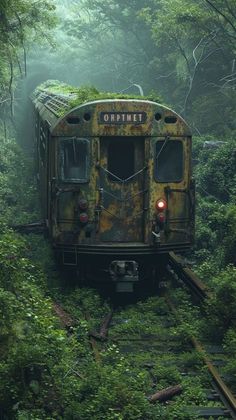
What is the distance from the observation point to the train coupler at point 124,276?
1152 cm

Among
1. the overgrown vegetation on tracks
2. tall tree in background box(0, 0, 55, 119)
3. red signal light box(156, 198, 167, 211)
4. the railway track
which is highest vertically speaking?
tall tree in background box(0, 0, 55, 119)

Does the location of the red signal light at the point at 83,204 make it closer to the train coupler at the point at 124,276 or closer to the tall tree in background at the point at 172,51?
the train coupler at the point at 124,276

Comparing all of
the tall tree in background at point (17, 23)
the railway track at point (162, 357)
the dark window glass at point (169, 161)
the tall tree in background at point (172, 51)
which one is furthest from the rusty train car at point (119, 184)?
the tall tree in background at point (172, 51)

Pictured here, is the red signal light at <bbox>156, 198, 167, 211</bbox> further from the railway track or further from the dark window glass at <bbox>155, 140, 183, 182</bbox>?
the railway track

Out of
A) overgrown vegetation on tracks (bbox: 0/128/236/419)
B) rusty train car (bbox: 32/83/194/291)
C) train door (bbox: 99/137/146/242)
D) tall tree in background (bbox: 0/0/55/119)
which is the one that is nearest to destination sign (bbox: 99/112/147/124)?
rusty train car (bbox: 32/83/194/291)

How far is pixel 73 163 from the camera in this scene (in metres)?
11.7

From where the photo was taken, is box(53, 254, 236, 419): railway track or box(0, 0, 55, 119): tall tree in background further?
box(0, 0, 55, 119): tall tree in background

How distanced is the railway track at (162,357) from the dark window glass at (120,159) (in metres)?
2.23

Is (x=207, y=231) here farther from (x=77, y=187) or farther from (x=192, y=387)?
(x=192, y=387)

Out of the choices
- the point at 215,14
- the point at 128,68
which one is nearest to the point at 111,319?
the point at 215,14

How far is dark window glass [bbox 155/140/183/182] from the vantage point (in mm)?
11844

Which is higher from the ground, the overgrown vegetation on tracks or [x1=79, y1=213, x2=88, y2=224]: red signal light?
[x1=79, y1=213, x2=88, y2=224]: red signal light

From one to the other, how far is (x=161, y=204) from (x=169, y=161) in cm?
79

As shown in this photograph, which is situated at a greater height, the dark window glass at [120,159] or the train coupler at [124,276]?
the dark window glass at [120,159]
